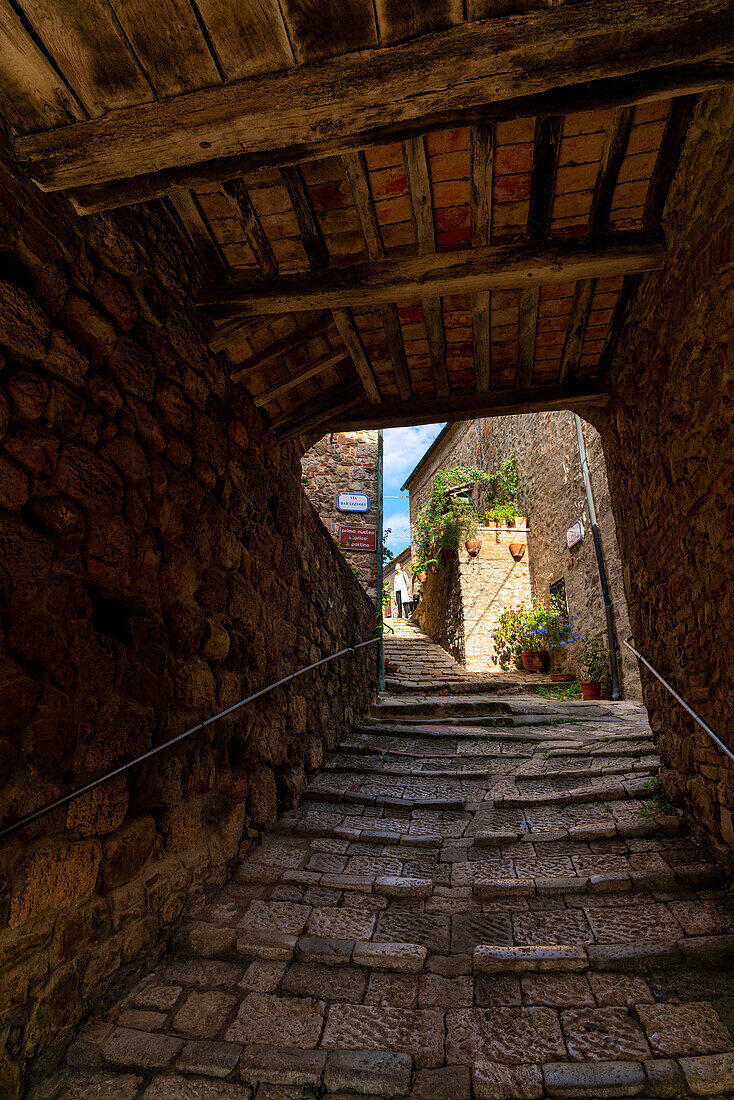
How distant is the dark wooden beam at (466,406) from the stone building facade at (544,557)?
3435 mm

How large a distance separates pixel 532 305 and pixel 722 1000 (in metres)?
2.75

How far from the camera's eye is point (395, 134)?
1600 millimetres

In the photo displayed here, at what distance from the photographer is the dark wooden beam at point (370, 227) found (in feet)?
6.22

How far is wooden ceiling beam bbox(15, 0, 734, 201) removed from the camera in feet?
4.36

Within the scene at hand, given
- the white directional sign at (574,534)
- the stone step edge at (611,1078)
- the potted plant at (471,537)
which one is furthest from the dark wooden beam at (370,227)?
the potted plant at (471,537)

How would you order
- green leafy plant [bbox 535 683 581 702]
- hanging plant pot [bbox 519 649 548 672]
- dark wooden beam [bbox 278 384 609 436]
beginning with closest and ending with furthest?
1. dark wooden beam [bbox 278 384 609 436]
2. green leafy plant [bbox 535 683 581 702]
3. hanging plant pot [bbox 519 649 548 672]

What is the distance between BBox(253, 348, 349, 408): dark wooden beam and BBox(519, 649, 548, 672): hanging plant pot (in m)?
6.63

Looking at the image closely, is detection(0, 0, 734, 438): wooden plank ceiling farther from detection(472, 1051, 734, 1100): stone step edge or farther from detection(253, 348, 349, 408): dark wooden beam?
detection(472, 1051, 734, 1100): stone step edge

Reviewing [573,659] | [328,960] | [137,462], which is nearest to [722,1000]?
[328,960]

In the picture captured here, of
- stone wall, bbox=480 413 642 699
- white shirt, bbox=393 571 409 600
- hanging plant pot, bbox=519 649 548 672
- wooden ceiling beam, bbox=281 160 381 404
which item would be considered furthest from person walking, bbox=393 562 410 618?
wooden ceiling beam, bbox=281 160 381 404

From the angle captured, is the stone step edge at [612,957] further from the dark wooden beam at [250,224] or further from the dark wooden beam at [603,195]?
the dark wooden beam at [250,224]

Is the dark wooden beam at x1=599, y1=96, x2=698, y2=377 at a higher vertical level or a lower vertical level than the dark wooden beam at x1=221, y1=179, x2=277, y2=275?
higher

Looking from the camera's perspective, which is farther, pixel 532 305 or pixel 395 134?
pixel 532 305

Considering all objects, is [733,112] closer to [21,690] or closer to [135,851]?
[21,690]
